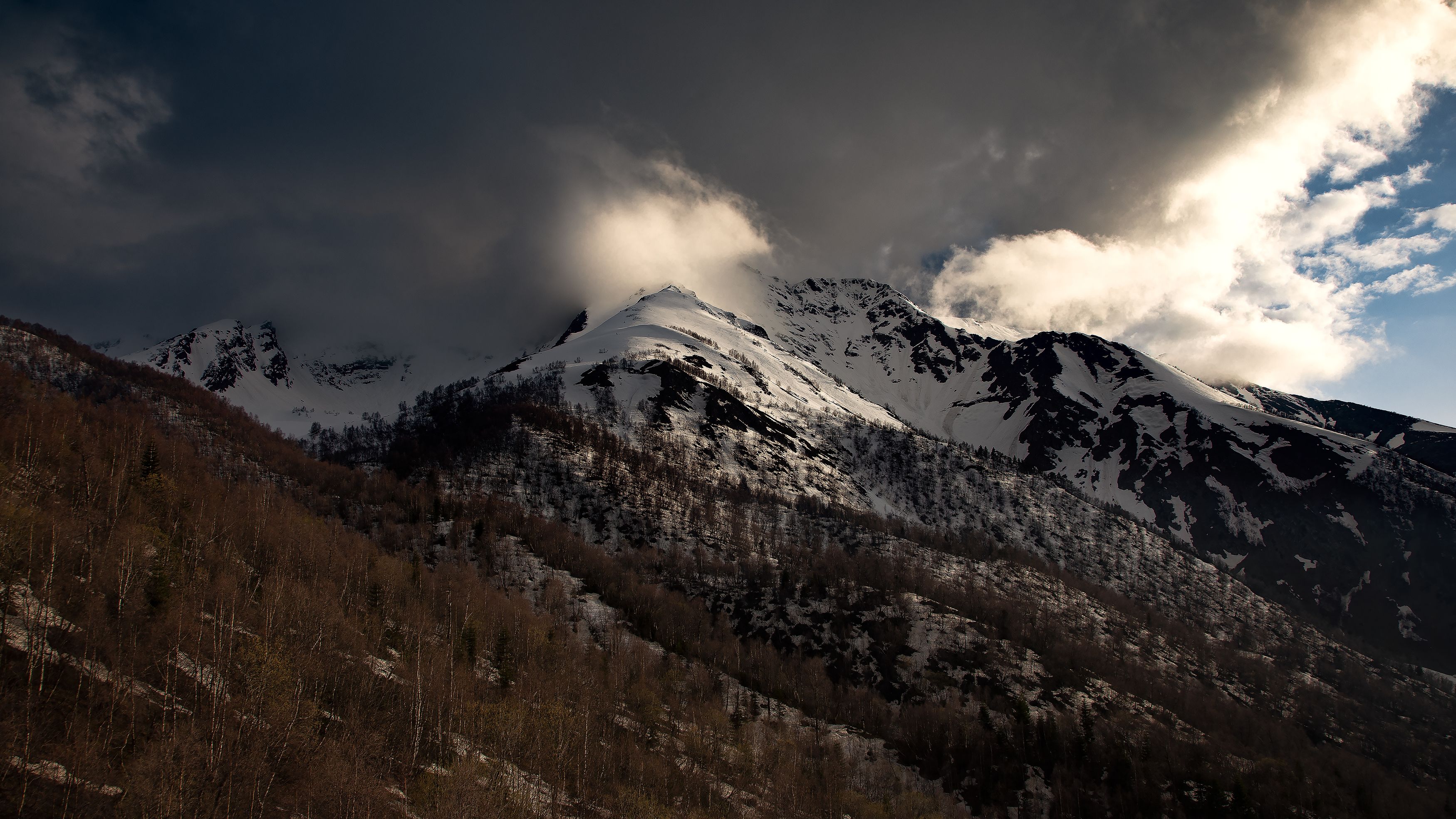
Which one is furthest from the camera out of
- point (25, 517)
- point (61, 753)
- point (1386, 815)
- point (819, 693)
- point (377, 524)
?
point (377, 524)

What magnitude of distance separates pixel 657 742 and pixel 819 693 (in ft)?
104

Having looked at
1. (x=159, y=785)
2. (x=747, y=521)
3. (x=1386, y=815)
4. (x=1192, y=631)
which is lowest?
(x=1386, y=815)

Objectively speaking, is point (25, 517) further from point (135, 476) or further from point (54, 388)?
point (54, 388)

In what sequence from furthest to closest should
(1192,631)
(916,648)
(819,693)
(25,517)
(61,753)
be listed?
(1192,631) → (916,648) → (819,693) → (25,517) → (61,753)

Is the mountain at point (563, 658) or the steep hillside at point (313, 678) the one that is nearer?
the steep hillside at point (313, 678)

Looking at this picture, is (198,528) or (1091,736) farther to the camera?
(1091,736)

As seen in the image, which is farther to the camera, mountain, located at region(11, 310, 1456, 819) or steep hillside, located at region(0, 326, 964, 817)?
mountain, located at region(11, 310, 1456, 819)

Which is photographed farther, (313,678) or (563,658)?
(563,658)

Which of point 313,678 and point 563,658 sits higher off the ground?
point 313,678

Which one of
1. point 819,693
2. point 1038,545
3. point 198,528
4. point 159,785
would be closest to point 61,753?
point 159,785

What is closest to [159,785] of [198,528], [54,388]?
Result: [198,528]

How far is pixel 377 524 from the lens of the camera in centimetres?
10681

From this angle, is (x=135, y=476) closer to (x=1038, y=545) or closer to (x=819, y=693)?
(x=819, y=693)

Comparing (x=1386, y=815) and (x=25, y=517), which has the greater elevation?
(x=25, y=517)
